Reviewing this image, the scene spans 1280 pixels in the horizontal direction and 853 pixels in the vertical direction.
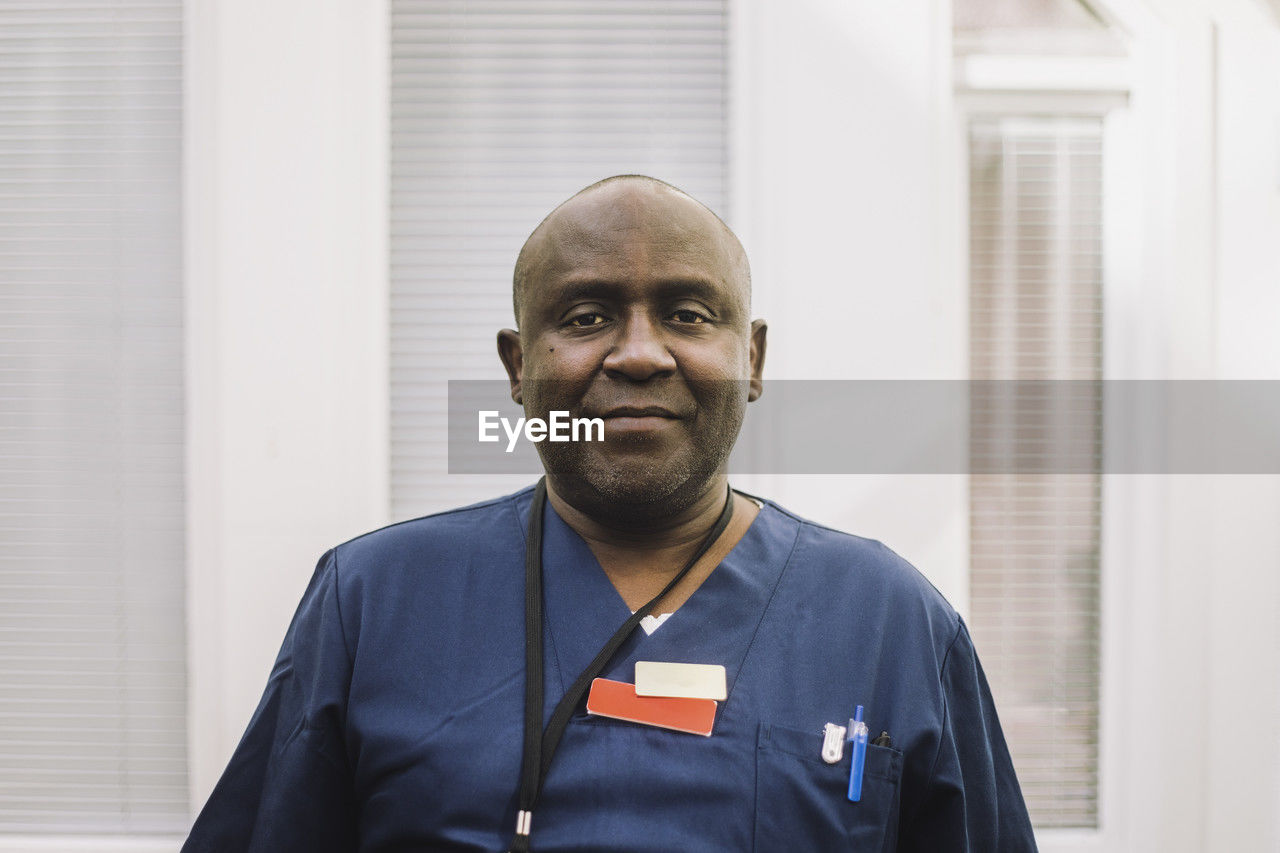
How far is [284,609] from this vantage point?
4.44ft

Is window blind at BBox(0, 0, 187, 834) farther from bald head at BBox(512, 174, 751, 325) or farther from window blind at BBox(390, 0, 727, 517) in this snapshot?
bald head at BBox(512, 174, 751, 325)

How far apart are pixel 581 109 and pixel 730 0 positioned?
0.34 metres

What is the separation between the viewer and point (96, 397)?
1.41m

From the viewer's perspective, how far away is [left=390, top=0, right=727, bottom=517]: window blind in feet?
4.72

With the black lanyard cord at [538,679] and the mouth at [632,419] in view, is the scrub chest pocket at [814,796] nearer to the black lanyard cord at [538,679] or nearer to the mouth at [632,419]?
the black lanyard cord at [538,679]

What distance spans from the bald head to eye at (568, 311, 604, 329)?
0.07 m

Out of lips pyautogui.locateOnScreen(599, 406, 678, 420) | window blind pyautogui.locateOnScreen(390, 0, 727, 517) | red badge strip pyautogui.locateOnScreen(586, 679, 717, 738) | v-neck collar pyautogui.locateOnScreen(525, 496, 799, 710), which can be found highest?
window blind pyautogui.locateOnScreen(390, 0, 727, 517)

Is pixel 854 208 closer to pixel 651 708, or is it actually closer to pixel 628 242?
pixel 628 242

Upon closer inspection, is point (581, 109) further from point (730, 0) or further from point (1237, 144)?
point (1237, 144)

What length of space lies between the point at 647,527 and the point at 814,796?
0.38m

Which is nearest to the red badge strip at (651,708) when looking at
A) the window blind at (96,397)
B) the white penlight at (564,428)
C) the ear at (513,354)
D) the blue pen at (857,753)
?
the blue pen at (857,753)

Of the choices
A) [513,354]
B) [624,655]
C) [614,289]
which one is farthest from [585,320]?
[624,655]

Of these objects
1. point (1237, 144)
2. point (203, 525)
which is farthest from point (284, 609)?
point (1237, 144)

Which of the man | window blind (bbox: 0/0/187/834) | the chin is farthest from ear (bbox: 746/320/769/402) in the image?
window blind (bbox: 0/0/187/834)
